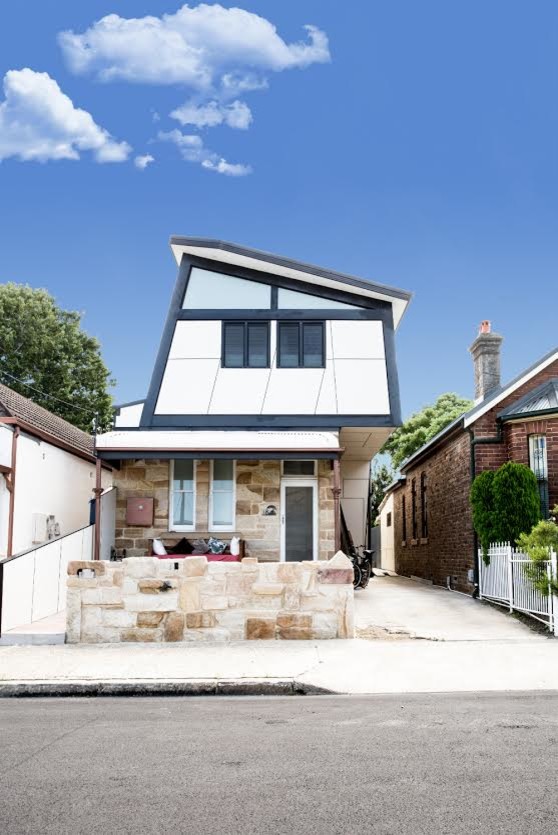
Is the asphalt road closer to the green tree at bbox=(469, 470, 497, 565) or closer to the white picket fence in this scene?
the white picket fence

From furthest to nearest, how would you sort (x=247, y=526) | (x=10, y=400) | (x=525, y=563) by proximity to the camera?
1. (x=10, y=400)
2. (x=247, y=526)
3. (x=525, y=563)

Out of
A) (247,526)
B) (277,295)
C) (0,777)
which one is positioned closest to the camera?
(0,777)

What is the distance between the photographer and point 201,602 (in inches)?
464

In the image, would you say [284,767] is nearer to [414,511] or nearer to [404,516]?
[414,511]

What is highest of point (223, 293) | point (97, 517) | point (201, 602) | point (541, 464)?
point (223, 293)

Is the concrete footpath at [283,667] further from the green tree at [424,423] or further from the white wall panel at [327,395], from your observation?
the green tree at [424,423]

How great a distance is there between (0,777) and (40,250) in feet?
100

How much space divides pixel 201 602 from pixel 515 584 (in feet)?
18.7

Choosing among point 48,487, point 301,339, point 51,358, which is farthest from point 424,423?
point 48,487

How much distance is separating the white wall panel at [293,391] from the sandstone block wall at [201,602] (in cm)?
651

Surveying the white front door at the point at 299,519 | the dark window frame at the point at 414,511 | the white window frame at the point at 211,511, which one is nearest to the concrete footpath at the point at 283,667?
the white front door at the point at 299,519

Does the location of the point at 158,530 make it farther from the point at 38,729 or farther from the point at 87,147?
the point at 87,147

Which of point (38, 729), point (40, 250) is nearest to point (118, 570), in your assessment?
point (38, 729)

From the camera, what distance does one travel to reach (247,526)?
1730 centimetres
